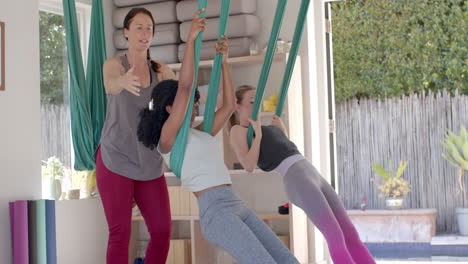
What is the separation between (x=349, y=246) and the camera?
12.1ft

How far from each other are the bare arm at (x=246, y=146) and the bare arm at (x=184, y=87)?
68 centimetres

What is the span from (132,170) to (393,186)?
5.28m

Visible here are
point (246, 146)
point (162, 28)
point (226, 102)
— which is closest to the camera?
point (226, 102)

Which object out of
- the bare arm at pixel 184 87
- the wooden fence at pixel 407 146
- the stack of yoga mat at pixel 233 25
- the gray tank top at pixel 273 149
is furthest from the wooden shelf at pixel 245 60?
the wooden fence at pixel 407 146

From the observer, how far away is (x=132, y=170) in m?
3.86

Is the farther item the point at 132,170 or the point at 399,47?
the point at 399,47

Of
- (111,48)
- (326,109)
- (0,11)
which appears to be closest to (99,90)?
(0,11)

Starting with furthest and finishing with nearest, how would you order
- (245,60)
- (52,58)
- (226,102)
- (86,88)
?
1. (52,58)
2. (245,60)
3. (86,88)
4. (226,102)

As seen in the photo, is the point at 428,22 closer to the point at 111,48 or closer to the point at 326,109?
the point at 326,109

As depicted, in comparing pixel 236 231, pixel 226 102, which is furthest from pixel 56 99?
pixel 236 231

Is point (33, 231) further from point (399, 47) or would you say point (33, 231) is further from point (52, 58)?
point (399, 47)

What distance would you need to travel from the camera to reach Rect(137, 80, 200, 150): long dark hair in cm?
327

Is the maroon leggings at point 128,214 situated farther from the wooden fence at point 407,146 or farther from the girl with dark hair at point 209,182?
the wooden fence at point 407,146

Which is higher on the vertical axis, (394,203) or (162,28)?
(162,28)
